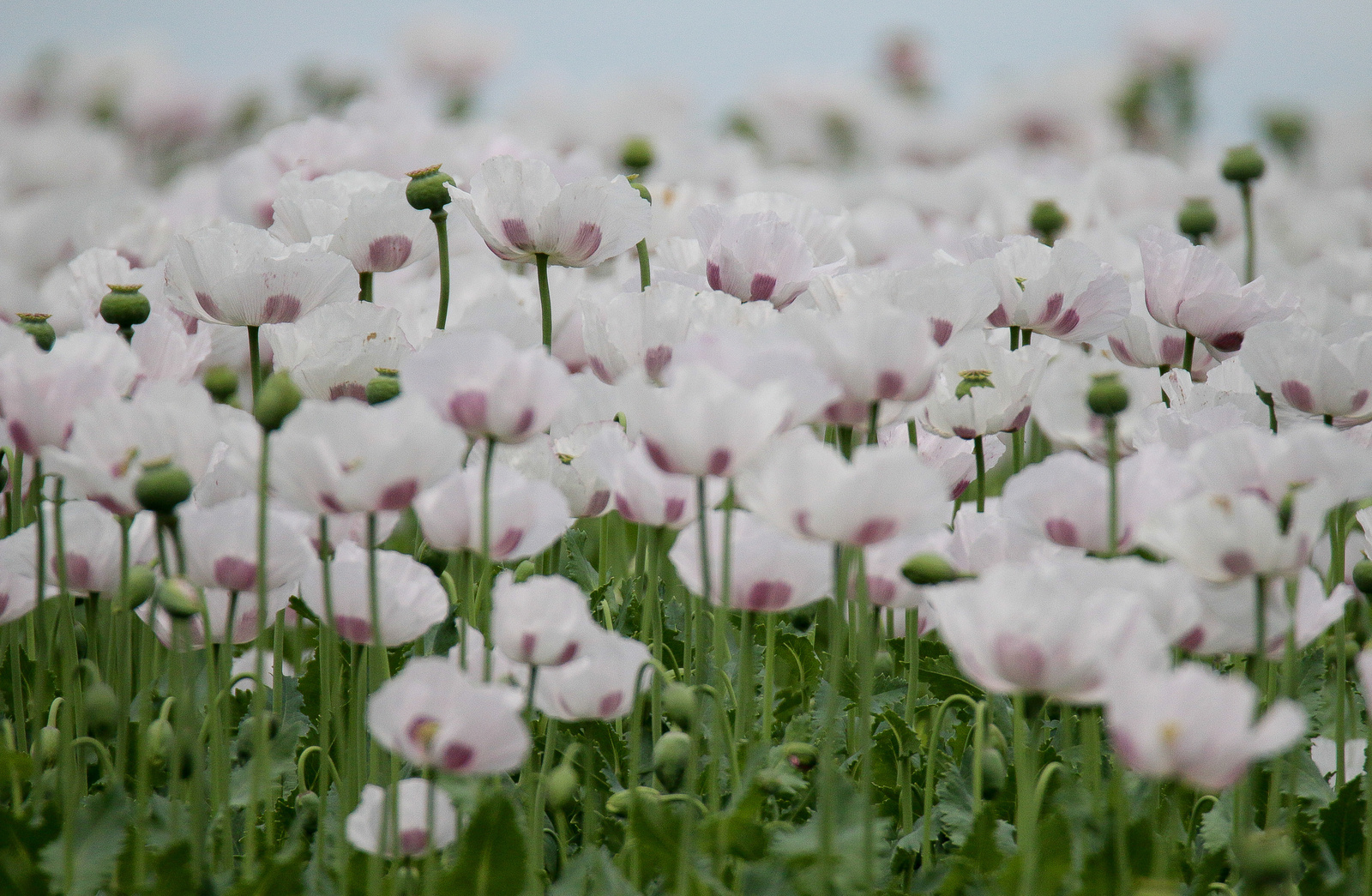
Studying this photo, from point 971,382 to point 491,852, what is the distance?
27.1 inches

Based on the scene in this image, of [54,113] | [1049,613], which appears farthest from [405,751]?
[54,113]

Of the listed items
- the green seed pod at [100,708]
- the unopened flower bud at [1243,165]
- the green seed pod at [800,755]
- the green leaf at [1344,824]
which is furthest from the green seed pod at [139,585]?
the unopened flower bud at [1243,165]

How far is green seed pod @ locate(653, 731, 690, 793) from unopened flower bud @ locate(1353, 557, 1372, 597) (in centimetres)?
71

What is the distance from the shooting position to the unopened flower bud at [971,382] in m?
1.38

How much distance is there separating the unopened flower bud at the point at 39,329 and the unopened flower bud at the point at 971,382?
1011 millimetres

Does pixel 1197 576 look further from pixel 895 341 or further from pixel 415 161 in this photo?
pixel 415 161

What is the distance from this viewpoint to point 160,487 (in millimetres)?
1023

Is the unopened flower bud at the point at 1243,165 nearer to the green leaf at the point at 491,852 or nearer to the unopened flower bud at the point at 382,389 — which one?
the unopened flower bud at the point at 382,389

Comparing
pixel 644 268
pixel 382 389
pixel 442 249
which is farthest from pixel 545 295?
pixel 382 389

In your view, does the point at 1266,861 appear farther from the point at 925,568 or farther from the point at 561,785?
the point at 561,785

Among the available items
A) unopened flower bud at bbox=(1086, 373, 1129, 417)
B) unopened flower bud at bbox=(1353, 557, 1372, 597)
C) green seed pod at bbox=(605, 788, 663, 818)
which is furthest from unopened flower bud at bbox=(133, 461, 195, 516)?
unopened flower bud at bbox=(1353, 557, 1372, 597)

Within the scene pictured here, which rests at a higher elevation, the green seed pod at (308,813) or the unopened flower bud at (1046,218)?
the unopened flower bud at (1046,218)

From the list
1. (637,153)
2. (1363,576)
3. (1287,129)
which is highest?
(1287,129)

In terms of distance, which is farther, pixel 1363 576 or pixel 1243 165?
pixel 1243 165
